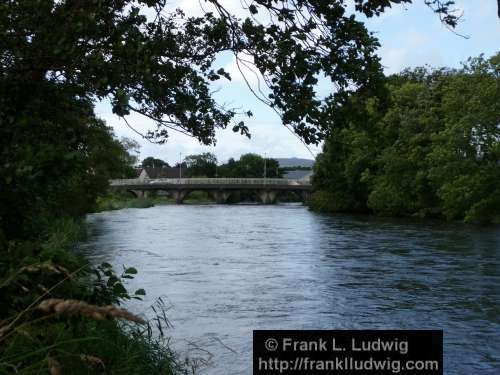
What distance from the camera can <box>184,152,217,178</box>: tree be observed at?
164 meters

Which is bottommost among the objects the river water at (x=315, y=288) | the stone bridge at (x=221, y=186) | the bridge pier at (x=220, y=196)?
the river water at (x=315, y=288)

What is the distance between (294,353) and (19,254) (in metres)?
2.26

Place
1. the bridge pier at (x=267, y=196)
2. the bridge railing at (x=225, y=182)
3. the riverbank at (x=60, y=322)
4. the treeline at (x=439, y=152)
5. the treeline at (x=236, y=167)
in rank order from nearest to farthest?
the riverbank at (x=60, y=322)
the treeline at (x=439, y=152)
the bridge railing at (x=225, y=182)
the bridge pier at (x=267, y=196)
the treeline at (x=236, y=167)

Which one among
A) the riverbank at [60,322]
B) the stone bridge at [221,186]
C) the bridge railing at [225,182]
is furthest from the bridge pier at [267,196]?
the riverbank at [60,322]

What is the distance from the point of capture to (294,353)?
15.5 ft

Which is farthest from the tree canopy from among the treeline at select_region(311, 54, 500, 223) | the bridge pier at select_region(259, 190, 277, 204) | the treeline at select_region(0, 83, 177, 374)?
the bridge pier at select_region(259, 190, 277, 204)

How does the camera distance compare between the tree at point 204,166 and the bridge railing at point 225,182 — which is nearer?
→ the bridge railing at point 225,182

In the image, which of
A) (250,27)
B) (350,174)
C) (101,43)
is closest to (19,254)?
(101,43)

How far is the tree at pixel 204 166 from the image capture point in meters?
164

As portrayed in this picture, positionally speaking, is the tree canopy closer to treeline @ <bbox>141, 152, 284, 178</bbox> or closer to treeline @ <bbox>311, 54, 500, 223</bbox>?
treeline @ <bbox>311, 54, 500, 223</bbox>

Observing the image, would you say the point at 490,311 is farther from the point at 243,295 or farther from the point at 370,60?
the point at 370,60

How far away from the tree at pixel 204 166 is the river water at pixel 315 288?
13181 cm

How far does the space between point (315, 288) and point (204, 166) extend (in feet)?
486

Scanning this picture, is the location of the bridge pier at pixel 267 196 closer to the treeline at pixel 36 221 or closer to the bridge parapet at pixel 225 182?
the bridge parapet at pixel 225 182
